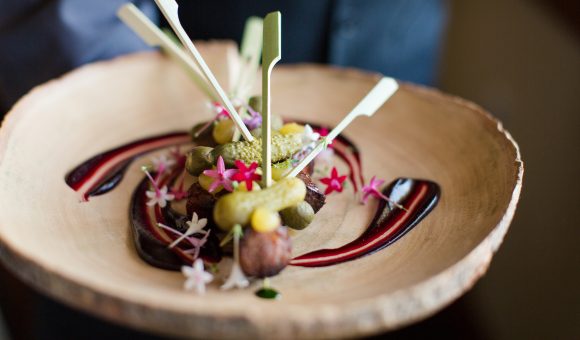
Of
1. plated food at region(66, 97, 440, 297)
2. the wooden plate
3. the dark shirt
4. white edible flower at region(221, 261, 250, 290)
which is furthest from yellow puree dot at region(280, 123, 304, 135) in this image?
the dark shirt

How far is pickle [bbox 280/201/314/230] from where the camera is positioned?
75cm

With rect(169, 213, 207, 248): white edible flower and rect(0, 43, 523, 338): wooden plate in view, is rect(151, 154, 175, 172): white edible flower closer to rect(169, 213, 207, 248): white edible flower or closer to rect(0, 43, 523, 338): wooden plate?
rect(0, 43, 523, 338): wooden plate

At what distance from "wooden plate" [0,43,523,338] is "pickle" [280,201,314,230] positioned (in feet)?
0.13

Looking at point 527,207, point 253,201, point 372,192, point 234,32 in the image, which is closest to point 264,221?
point 253,201

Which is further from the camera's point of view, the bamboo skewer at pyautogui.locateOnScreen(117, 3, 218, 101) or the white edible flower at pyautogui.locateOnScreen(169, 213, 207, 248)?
the bamboo skewer at pyautogui.locateOnScreen(117, 3, 218, 101)

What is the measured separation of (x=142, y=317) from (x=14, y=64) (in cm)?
75

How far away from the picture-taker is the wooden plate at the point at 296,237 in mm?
592

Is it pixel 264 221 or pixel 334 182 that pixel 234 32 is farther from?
pixel 264 221

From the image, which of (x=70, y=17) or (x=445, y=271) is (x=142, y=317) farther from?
(x=70, y=17)

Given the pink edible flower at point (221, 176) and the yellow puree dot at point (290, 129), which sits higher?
the yellow puree dot at point (290, 129)

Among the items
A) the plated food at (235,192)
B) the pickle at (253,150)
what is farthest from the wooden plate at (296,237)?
the pickle at (253,150)

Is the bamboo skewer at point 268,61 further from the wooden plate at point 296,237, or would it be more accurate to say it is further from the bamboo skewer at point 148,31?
the bamboo skewer at point 148,31

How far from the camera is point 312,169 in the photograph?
91cm

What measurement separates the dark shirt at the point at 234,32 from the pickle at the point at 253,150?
50 cm
